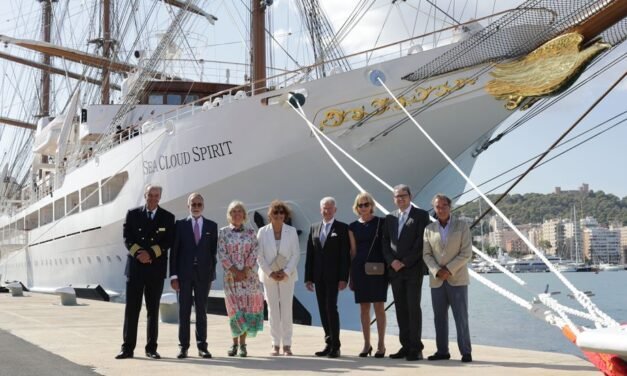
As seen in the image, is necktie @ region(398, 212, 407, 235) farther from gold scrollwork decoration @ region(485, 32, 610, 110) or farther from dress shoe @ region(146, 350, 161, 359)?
dress shoe @ region(146, 350, 161, 359)

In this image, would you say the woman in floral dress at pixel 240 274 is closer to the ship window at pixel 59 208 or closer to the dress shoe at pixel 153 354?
the dress shoe at pixel 153 354

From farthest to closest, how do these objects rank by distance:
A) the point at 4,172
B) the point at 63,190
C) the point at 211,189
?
the point at 4,172 → the point at 63,190 → the point at 211,189

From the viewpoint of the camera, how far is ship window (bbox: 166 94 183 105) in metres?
26.1

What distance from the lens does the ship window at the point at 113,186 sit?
68.9ft

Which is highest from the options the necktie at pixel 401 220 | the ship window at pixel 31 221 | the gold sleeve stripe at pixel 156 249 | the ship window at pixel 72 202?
the ship window at pixel 72 202

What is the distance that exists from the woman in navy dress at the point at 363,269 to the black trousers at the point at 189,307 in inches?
53.2

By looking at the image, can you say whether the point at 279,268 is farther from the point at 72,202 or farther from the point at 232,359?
the point at 72,202

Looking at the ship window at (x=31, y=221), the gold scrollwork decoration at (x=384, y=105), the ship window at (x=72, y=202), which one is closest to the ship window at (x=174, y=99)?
the ship window at (x=72, y=202)

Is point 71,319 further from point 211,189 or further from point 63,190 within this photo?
point 63,190

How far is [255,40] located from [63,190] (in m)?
9.42

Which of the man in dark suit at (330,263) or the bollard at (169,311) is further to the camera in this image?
the bollard at (169,311)

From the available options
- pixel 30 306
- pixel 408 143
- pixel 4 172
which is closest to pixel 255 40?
pixel 408 143

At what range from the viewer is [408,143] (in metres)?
16.0

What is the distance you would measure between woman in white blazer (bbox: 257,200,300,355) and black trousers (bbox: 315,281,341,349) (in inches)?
11.3
